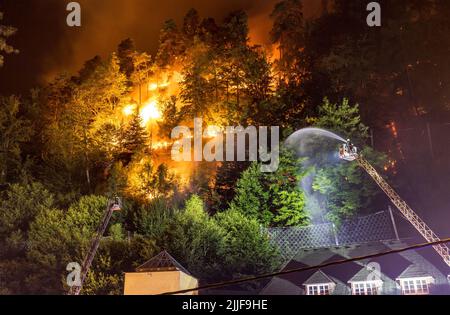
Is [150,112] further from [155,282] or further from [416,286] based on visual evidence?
[416,286]

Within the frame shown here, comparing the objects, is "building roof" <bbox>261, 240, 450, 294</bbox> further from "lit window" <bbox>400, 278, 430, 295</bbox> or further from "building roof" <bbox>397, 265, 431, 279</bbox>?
"lit window" <bbox>400, 278, 430, 295</bbox>

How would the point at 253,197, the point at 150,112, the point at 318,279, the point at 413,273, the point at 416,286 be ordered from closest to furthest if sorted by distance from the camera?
1. the point at 416,286
2. the point at 413,273
3. the point at 318,279
4. the point at 253,197
5. the point at 150,112

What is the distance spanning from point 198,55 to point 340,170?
24.6 m

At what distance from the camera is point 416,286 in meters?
24.5

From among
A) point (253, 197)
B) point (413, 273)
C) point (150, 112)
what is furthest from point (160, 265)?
point (150, 112)

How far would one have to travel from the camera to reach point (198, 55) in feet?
178

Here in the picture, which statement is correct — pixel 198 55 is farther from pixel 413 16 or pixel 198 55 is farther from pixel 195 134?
pixel 413 16

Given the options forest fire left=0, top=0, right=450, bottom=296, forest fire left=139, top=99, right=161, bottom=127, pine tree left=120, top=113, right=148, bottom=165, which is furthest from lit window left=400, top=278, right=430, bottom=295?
forest fire left=139, top=99, right=161, bottom=127

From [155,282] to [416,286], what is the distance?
44.4ft

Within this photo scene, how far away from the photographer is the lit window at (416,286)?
24375 millimetres

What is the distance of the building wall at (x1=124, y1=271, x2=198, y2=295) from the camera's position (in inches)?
1014

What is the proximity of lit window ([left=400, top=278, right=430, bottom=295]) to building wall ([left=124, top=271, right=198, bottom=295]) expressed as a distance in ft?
37.7
